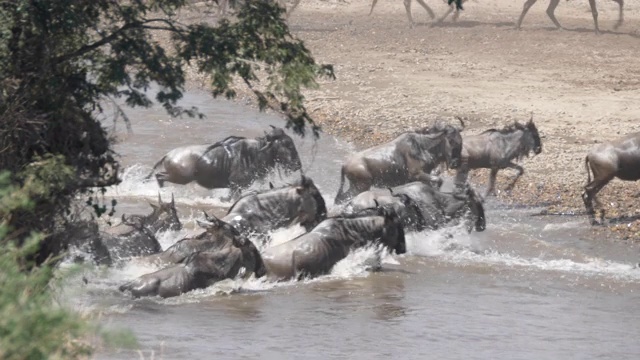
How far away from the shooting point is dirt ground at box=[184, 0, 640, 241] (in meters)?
18.5

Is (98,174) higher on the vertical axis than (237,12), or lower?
lower

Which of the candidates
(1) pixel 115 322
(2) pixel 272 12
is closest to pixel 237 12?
(2) pixel 272 12

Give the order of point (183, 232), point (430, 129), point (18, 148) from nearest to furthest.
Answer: point (18, 148) → point (183, 232) → point (430, 129)

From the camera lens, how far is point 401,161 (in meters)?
16.7

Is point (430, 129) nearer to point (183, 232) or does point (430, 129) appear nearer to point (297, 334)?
point (183, 232)

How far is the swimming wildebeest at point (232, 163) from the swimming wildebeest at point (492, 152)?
7.32 feet

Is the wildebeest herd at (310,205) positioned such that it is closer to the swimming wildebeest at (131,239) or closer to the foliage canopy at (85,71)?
the swimming wildebeest at (131,239)

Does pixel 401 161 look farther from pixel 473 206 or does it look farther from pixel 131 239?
pixel 131 239

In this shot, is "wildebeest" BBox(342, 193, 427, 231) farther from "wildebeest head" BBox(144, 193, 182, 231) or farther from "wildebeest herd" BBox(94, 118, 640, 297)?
"wildebeest head" BBox(144, 193, 182, 231)

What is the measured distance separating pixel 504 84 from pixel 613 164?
898 cm

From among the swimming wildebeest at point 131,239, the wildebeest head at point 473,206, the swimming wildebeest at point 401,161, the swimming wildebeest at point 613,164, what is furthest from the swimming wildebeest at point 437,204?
the swimming wildebeest at point 131,239

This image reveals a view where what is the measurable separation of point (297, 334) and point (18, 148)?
278 cm

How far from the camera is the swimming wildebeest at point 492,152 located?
17.7m

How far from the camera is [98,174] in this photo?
10.8m
